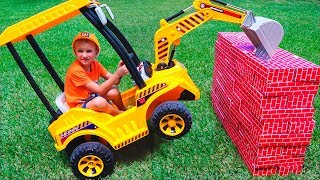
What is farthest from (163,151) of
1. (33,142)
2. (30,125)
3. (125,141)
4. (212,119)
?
(30,125)

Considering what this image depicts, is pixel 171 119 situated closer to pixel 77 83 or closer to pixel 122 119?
pixel 122 119

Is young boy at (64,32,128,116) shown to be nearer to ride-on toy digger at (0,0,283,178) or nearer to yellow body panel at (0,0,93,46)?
ride-on toy digger at (0,0,283,178)

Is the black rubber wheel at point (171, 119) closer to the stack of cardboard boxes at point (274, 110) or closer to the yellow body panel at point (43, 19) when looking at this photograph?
the stack of cardboard boxes at point (274, 110)

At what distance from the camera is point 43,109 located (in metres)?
5.63

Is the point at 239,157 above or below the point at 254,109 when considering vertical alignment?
below

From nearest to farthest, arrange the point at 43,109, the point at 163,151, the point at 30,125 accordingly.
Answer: the point at 163,151
the point at 30,125
the point at 43,109

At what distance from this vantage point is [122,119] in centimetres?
394

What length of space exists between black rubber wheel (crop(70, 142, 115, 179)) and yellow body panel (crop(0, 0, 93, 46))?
1087mm

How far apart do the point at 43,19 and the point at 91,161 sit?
130cm

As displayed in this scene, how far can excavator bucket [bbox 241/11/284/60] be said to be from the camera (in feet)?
12.8

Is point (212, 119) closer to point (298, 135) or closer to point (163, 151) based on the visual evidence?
point (163, 151)

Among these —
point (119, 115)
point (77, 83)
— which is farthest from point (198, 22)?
point (77, 83)

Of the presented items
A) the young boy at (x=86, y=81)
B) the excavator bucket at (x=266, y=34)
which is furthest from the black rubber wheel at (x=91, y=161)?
the excavator bucket at (x=266, y=34)

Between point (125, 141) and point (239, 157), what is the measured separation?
114cm
